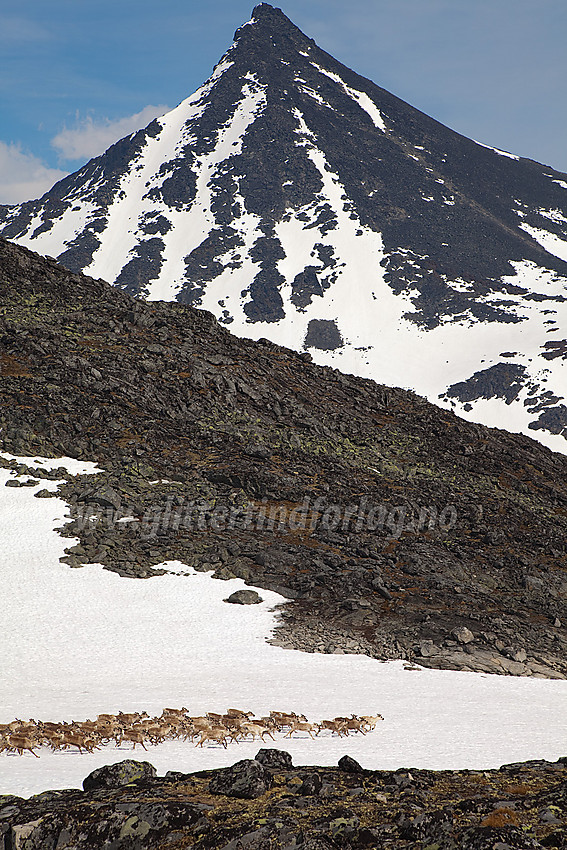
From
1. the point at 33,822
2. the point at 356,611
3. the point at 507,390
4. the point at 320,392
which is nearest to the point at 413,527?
the point at 356,611

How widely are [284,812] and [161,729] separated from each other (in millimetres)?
6691

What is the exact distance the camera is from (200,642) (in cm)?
2475

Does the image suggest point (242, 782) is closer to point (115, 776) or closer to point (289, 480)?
point (115, 776)

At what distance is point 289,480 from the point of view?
3991 cm

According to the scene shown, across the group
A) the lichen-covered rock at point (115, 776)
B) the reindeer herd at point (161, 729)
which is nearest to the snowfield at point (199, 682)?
the reindeer herd at point (161, 729)

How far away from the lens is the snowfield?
15.2 metres

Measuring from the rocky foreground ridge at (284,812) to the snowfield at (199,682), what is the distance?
2.73 meters

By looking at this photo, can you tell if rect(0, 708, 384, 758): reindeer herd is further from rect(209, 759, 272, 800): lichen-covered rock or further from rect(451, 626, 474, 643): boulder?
rect(451, 626, 474, 643): boulder

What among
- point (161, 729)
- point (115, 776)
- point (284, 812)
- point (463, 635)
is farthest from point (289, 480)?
point (284, 812)

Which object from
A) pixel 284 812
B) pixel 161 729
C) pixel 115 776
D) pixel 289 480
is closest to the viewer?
pixel 284 812

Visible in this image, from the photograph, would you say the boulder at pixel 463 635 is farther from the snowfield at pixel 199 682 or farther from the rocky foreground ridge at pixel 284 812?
the rocky foreground ridge at pixel 284 812

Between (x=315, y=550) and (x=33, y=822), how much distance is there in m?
24.8

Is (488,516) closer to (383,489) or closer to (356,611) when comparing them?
(383,489)

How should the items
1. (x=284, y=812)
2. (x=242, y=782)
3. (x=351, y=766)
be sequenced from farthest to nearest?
(x=351, y=766)
(x=242, y=782)
(x=284, y=812)
